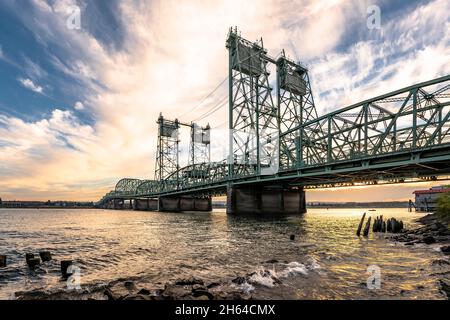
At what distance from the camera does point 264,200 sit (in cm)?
6812

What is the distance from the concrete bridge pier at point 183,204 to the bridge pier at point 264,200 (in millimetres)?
53967

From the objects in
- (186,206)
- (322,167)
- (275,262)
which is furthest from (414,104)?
(186,206)

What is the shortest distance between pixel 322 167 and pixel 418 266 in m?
33.8

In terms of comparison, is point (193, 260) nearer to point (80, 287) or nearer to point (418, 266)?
point (80, 287)

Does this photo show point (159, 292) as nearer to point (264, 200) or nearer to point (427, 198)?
point (264, 200)

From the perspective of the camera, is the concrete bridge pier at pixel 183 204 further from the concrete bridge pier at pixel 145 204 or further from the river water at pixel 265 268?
the river water at pixel 265 268

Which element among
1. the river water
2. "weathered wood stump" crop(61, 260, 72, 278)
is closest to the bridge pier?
the river water

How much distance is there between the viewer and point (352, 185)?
5928cm

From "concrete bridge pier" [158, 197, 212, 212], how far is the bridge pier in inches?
2125

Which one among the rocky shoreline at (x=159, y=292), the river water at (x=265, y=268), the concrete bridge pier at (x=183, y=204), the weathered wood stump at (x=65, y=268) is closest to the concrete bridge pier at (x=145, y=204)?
the concrete bridge pier at (x=183, y=204)

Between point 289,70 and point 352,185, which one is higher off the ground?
point 289,70

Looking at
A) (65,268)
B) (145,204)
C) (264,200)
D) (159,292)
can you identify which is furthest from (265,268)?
(145,204)

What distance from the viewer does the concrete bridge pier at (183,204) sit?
111 m
